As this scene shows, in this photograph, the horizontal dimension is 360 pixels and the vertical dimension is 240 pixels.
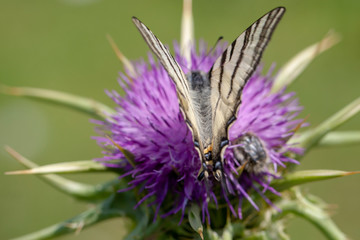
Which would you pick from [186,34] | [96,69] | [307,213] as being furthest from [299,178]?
[96,69]

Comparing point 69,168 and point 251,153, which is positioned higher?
point 69,168

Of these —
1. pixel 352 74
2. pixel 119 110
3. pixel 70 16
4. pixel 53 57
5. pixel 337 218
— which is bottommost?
pixel 337 218

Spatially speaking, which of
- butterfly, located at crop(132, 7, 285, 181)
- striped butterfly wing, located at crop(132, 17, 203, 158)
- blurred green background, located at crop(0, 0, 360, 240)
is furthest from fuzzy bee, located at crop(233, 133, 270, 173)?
blurred green background, located at crop(0, 0, 360, 240)

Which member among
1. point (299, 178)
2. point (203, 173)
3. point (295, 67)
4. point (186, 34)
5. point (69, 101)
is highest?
point (186, 34)

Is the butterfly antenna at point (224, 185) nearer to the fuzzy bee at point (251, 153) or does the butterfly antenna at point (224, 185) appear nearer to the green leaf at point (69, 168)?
the fuzzy bee at point (251, 153)

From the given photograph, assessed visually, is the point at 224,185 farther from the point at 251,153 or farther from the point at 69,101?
the point at 69,101

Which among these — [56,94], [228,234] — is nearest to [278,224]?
[228,234]

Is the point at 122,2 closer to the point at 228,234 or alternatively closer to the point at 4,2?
the point at 4,2
